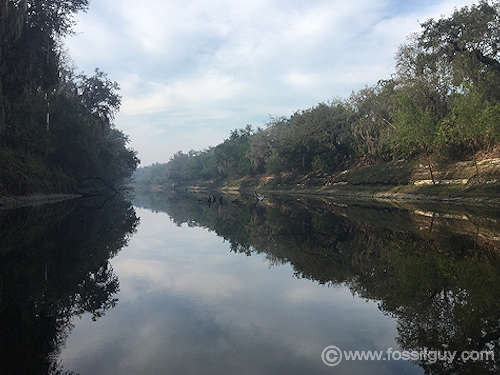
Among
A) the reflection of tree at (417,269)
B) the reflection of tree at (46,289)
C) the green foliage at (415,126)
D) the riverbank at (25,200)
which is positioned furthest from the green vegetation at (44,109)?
the green foliage at (415,126)

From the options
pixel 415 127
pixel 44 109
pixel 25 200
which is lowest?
pixel 25 200

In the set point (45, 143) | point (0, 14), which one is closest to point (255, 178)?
point (45, 143)

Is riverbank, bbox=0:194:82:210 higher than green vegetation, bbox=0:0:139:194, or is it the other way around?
green vegetation, bbox=0:0:139:194

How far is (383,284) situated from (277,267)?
377cm

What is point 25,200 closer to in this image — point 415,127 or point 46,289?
point 46,289

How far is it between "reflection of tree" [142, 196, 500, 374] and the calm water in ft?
0.12

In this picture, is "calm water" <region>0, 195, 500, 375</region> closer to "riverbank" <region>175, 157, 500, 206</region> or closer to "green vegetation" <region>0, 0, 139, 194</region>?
"green vegetation" <region>0, 0, 139, 194</region>

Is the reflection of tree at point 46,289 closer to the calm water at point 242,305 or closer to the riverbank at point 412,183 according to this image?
the calm water at point 242,305

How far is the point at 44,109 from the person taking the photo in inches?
2026

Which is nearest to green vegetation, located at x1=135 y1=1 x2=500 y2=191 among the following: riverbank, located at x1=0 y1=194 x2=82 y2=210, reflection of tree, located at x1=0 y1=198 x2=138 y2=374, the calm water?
the calm water

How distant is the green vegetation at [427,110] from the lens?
147ft

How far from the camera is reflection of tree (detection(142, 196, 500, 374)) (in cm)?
645

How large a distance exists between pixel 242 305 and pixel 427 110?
53727 millimetres

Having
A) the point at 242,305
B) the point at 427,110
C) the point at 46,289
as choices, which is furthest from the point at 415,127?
the point at 46,289
